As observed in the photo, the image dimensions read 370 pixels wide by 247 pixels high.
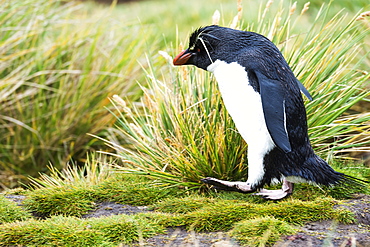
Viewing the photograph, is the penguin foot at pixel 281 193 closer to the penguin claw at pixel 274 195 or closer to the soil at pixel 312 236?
the penguin claw at pixel 274 195

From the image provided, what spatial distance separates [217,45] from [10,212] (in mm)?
1551

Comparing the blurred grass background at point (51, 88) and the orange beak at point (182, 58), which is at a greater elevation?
the orange beak at point (182, 58)

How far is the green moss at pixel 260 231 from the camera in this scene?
2.23m

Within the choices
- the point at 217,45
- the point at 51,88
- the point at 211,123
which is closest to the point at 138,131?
the point at 211,123

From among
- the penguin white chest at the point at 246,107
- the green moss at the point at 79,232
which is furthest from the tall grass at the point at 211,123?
the green moss at the point at 79,232

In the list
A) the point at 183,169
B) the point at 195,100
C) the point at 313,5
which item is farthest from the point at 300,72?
the point at 313,5

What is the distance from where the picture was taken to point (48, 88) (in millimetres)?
4469

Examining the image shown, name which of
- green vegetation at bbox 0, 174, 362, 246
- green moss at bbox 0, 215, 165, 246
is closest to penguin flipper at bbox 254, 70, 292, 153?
green vegetation at bbox 0, 174, 362, 246

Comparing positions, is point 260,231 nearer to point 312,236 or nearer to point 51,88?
point 312,236

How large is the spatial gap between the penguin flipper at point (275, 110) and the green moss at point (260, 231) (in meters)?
0.38

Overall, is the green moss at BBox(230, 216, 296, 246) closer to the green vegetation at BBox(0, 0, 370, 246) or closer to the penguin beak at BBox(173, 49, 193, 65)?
the green vegetation at BBox(0, 0, 370, 246)

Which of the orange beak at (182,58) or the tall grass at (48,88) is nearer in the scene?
the orange beak at (182,58)

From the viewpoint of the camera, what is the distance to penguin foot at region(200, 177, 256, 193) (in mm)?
2721

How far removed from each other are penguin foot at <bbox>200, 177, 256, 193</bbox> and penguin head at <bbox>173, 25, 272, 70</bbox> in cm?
68
